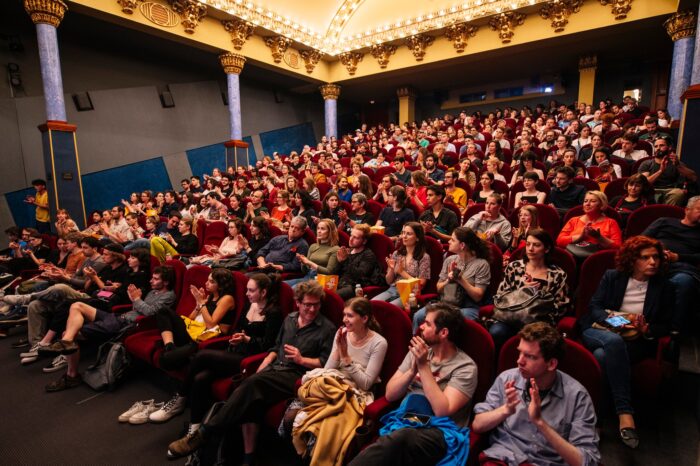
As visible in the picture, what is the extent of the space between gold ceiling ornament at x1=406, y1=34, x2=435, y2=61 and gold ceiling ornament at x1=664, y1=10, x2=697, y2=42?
3.91 m

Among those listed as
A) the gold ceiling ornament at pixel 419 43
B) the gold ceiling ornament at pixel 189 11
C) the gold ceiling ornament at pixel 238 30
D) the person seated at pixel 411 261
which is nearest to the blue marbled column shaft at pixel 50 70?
the gold ceiling ornament at pixel 189 11

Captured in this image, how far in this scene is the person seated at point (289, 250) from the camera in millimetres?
2656

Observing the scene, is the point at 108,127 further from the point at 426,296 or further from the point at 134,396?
the point at 426,296

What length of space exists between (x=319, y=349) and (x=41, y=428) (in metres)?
1.36

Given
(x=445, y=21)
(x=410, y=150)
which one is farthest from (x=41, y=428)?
(x=445, y=21)

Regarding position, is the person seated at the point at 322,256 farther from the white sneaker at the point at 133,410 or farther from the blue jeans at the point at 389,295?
the white sneaker at the point at 133,410

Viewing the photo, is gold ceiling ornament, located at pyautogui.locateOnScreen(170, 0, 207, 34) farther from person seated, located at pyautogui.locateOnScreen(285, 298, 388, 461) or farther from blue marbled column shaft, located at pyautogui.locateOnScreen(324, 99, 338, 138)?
person seated, located at pyautogui.locateOnScreen(285, 298, 388, 461)

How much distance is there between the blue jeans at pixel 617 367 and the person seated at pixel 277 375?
1.01m

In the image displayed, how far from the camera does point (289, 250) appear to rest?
107 inches

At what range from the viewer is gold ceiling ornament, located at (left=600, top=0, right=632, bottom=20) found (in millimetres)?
5809

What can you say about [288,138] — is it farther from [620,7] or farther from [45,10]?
[620,7]

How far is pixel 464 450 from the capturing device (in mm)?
1100

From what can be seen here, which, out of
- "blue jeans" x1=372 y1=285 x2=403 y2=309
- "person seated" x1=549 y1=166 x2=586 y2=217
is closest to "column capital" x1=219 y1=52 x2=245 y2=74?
"person seated" x1=549 y1=166 x2=586 y2=217

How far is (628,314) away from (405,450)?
98 cm
